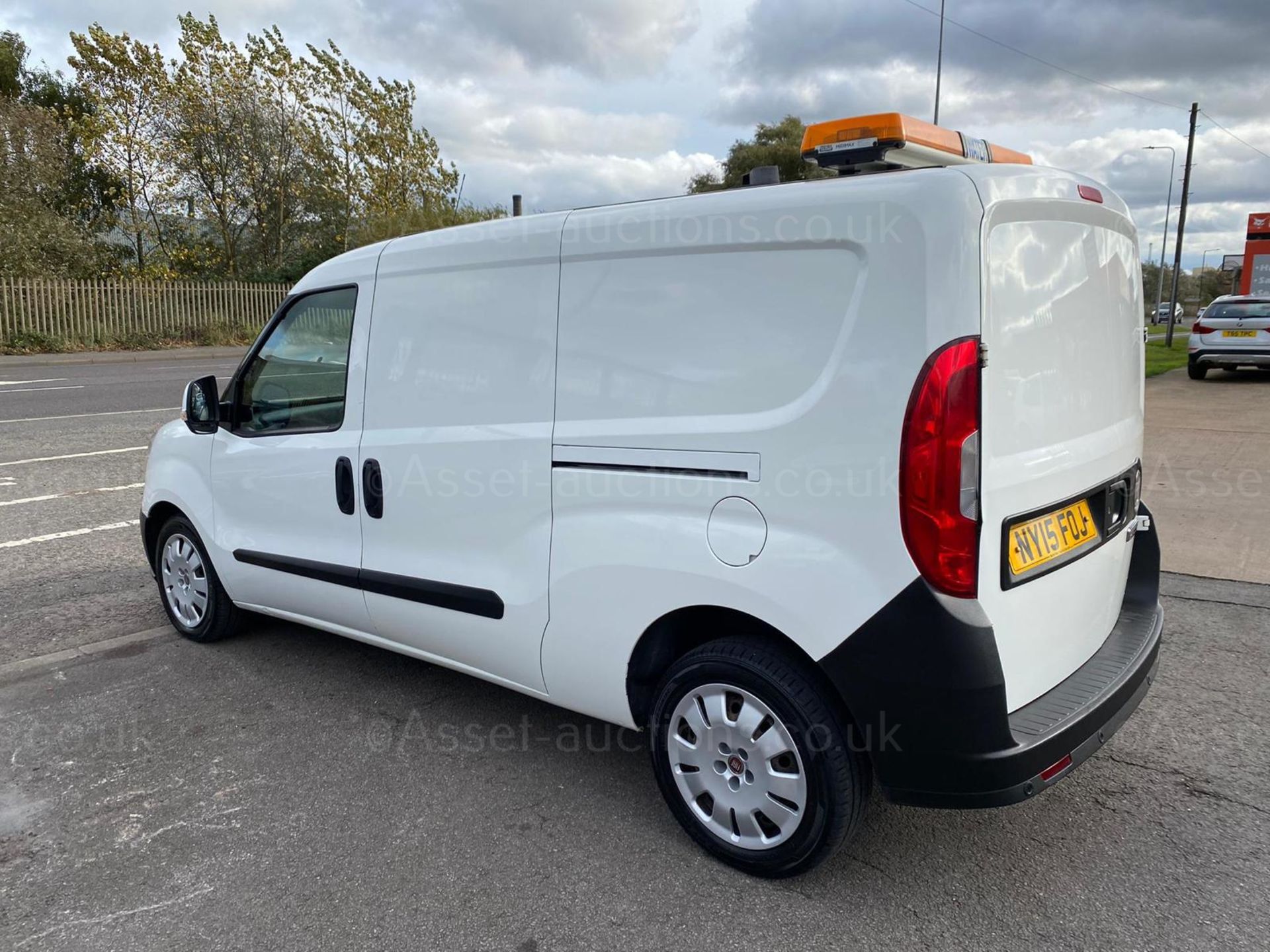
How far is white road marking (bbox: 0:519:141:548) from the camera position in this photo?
244 inches

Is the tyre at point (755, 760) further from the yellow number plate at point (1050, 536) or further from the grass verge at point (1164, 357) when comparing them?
the grass verge at point (1164, 357)

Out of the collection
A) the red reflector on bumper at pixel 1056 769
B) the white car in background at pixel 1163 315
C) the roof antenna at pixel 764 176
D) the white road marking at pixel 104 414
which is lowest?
the red reflector on bumper at pixel 1056 769

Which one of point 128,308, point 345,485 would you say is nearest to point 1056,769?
point 345,485

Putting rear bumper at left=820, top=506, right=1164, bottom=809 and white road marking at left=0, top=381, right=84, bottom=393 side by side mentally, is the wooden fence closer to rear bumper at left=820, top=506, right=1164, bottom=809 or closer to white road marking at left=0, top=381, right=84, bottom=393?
white road marking at left=0, top=381, right=84, bottom=393

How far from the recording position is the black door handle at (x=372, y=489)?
11.6ft

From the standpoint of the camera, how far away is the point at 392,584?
3.54m

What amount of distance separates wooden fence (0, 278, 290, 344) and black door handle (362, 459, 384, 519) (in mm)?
22148

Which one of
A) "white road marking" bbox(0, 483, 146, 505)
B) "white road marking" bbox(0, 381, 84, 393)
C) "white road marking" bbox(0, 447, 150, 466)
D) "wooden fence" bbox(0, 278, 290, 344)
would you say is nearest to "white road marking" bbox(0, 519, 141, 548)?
"white road marking" bbox(0, 483, 146, 505)

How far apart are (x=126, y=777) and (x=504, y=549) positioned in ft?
5.19

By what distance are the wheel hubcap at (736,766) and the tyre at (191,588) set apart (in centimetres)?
270

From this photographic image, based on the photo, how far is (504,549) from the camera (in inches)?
124

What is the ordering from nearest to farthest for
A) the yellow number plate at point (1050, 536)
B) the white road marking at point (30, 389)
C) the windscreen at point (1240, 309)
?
the yellow number plate at point (1050, 536) → the white road marking at point (30, 389) → the windscreen at point (1240, 309)

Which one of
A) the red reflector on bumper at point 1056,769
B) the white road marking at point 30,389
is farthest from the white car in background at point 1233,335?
the white road marking at point 30,389

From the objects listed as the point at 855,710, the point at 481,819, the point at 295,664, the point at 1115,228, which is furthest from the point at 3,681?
the point at 1115,228
